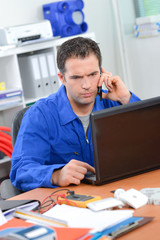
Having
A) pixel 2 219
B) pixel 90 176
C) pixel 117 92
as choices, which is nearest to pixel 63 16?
pixel 117 92

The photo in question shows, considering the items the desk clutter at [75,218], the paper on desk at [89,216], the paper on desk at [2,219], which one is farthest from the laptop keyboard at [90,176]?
the paper on desk at [2,219]

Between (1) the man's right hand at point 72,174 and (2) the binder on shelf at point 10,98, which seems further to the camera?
(2) the binder on shelf at point 10,98

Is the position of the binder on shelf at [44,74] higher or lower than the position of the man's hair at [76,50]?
lower

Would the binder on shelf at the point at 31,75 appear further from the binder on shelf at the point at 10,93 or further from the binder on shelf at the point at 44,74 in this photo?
the binder on shelf at the point at 10,93

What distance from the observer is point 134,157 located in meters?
1.70

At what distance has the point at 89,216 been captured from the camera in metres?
1.32

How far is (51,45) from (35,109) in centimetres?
231

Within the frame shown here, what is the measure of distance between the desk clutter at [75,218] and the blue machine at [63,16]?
3.07m

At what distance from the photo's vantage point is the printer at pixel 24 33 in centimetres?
396

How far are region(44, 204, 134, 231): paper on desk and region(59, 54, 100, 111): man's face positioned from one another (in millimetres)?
710

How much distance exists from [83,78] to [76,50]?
146 millimetres

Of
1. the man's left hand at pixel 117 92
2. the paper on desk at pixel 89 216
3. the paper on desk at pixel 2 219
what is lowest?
the paper on desk at pixel 89 216

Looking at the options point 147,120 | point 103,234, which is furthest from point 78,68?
point 103,234

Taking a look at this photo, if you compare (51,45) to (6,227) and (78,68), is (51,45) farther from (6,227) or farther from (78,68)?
(6,227)
